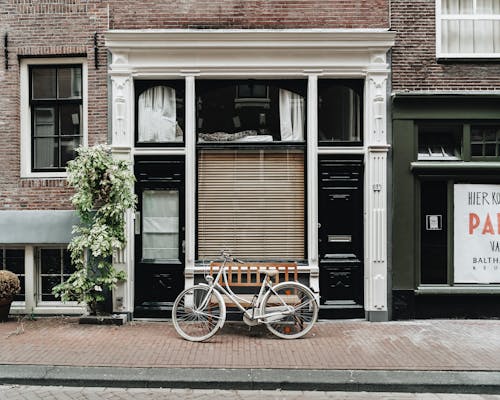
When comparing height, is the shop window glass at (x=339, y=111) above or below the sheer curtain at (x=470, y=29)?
below

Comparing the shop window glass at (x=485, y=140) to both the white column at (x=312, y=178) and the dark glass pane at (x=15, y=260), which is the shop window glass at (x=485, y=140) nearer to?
the white column at (x=312, y=178)

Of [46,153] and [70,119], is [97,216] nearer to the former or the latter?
[46,153]

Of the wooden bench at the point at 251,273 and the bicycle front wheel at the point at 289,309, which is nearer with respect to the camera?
the bicycle front wheel at the point at 289,309

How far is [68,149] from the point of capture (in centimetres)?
949

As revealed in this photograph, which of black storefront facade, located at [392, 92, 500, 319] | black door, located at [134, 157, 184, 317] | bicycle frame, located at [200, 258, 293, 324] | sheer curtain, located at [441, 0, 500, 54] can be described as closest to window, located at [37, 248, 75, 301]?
black door, located at [134, 157, 184, 317]

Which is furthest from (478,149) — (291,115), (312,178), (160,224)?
(160,224)

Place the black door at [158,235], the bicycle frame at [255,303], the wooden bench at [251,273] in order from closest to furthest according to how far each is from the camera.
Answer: the bicycle frame at [255,303] < the wooden bench at [251,273] < the black door at [158,235]

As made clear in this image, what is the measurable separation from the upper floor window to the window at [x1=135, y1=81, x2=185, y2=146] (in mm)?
4853

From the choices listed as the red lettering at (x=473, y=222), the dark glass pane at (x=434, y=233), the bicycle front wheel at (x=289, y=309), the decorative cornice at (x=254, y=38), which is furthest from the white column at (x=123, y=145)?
the red lettering at (x=473, y=222)

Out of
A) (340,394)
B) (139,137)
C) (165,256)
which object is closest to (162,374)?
(340,394)

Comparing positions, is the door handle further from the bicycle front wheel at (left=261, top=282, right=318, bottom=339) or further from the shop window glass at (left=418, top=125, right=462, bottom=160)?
the shop window glass at (left=418, top=125, right=462, bottom=160)

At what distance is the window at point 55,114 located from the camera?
30.9ft

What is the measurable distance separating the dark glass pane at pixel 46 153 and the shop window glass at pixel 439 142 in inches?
262

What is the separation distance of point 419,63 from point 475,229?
3102mm
